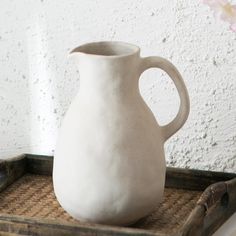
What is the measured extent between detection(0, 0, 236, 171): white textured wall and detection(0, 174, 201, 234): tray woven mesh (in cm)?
11

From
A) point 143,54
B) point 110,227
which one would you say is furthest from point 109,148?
A: point 143,54

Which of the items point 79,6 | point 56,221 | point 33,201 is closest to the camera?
point 56,221

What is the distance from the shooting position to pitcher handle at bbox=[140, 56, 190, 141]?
2.13 feet

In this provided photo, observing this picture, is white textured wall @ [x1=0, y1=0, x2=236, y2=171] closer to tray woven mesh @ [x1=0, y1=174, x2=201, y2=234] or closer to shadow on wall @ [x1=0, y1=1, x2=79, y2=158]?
shadow on wall @ [x1=0, y1=1, x2=79, y2=158]

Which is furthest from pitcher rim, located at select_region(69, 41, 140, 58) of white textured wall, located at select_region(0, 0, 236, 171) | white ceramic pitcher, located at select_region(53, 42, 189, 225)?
white textured wall, located at select_region(0, 0, 236, 171)

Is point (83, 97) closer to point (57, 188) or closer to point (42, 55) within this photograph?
point (57, 188)

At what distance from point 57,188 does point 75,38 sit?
27cm

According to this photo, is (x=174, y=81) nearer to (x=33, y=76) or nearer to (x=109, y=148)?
(x=109, y=148)

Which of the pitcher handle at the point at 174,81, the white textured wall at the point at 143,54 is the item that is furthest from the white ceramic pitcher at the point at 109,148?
the white textured wall at the point at 143,54

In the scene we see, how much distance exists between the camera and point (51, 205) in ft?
2.34

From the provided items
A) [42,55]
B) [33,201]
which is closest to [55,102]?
[42,55]

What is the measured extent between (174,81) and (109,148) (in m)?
0.11

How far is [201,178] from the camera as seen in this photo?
29.5 inches

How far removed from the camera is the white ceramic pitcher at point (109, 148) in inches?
24.3
